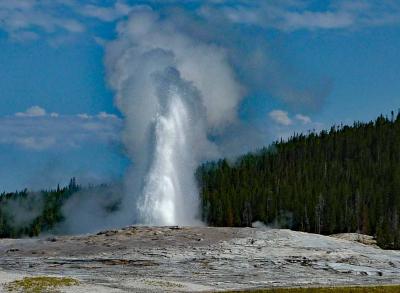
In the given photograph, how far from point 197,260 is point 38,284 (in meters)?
21.7

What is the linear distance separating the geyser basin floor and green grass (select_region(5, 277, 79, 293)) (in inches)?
47.5

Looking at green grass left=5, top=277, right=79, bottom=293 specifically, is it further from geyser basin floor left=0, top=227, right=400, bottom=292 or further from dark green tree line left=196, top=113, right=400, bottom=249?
dark green tree line left=196, top=113, right=400, bottom=249

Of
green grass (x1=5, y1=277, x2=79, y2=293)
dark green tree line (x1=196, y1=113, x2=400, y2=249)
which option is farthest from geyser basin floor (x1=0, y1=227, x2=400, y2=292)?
dark green tree line (x1=196, y1=113, x2=400, y2=249)

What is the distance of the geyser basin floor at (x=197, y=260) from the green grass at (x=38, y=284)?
1.21 meters

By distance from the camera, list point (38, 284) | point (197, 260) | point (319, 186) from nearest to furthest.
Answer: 1. point (38, 284)
2. point (197, 260)
3. point (319, 186)

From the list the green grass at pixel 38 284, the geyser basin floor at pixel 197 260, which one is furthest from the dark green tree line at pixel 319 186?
the green grass at pixel 38 284

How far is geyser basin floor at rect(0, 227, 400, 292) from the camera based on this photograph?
1933 inches

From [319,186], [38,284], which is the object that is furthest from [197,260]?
[319,186]

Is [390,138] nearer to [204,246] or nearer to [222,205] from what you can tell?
[222,205]

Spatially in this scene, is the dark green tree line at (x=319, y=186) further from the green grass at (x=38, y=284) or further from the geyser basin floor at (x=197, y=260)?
the green grass at (x=38, y=284)

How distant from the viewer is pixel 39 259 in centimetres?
6319

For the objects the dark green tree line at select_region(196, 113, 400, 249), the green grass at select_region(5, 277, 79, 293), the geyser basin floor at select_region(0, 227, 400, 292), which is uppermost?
the dark green tree line at select_region(196, 113, 400, 249)

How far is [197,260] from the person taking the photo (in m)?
61.8

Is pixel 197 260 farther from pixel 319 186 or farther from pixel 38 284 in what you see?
pixel 319 186
